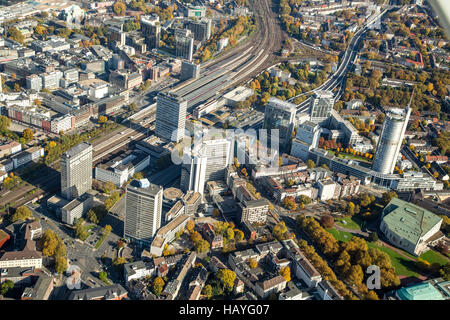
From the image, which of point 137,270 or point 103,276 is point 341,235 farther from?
point 103,276

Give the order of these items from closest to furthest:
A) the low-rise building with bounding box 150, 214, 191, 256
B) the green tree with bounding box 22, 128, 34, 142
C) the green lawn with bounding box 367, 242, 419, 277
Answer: the low-rise building with bounding box 150, 214, 191, 256, the green lawn with bounding box 367, 242, 419, 277, the green tree with bounding box 22, 128, 34, 142

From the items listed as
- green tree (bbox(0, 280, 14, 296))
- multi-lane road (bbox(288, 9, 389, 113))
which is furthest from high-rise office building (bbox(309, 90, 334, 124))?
green tree (bbox(0, 280, 14, 296))

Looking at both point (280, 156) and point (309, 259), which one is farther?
point (280, 156)

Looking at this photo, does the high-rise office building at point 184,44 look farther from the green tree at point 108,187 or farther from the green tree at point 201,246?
the green tree at point 201,246

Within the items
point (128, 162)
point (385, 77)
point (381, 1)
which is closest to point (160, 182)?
point (128, 162)

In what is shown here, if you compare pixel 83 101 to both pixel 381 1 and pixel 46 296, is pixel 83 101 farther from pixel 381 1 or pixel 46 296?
pixel 381 1

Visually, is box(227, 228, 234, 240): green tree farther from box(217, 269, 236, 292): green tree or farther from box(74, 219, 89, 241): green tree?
box(74, 219, 89, 241): green tree

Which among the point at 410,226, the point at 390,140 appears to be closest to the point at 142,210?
the point at 410,226
